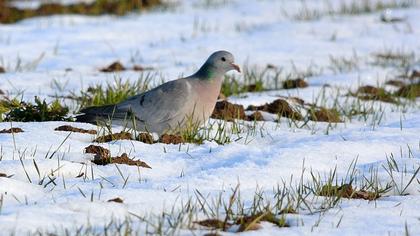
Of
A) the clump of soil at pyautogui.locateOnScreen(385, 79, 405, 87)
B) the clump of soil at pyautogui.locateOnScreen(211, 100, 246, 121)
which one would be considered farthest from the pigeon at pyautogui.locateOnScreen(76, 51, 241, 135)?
the clump of soil at pyautogui.locateOnScreen(385, 79, 405, 87)

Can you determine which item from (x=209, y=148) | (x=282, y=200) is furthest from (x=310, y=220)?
(x=209, y=148)

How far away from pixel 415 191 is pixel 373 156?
93 cm

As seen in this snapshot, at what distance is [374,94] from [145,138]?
348cm

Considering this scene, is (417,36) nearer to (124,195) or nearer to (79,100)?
(79,100)

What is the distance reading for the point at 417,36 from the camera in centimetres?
1341

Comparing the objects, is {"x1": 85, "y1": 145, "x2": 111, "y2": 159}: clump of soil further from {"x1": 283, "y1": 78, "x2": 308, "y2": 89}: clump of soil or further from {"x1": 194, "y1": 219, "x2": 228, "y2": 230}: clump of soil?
{"x1": 283, "y1": 78, "x2": 308, "y2": 89}: clump of soil

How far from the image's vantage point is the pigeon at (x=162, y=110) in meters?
7.08

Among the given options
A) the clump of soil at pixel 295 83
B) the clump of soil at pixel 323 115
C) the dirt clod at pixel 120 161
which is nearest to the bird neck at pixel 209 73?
the clump of soil at pixel 323 115

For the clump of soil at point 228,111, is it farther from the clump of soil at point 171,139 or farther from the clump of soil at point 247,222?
the clump of soil at point 247,222

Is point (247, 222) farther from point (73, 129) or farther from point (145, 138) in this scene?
point (73, 129)

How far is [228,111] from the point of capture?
311 inches

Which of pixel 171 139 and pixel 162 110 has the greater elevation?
pixel 162 110

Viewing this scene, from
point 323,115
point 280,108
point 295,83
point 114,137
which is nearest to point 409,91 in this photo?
point 295,83

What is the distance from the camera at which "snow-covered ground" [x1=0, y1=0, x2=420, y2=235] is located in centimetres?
471
